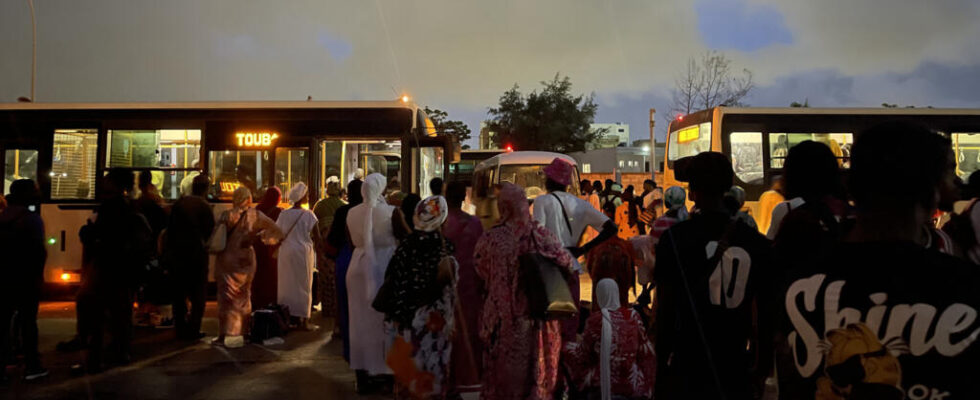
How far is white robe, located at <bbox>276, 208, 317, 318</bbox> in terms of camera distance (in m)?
8.94

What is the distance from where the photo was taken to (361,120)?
39.9 ft

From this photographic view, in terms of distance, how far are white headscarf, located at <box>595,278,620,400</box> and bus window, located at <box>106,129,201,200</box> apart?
29.3 feet

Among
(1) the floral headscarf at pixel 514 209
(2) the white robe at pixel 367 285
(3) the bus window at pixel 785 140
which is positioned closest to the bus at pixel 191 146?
(2) the white robe at pixel 367 285

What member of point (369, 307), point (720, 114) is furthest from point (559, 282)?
point (720, 114)

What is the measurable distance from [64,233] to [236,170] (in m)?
2.92

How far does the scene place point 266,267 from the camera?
9.61 meters

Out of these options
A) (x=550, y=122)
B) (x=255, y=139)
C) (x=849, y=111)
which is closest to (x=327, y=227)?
(x=255, y=139)

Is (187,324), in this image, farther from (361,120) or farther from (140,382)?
(361,120)

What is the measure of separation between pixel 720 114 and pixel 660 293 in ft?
46.3

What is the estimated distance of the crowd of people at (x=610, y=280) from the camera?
1.94 m

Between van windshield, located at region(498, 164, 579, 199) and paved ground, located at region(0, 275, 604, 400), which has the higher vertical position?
van windshield, located at region(498, 164, 579, 199)

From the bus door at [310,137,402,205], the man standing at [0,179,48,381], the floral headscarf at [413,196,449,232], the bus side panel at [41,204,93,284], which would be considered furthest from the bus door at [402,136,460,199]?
the floral headscarf at [413,196,449,232]

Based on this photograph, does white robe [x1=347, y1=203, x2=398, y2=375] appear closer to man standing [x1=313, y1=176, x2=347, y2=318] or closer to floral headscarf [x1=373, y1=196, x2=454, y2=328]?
floral headscarf [x1=373, y1=196, x2=454, y2=328]

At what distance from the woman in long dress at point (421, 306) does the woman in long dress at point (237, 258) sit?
11.8ft
